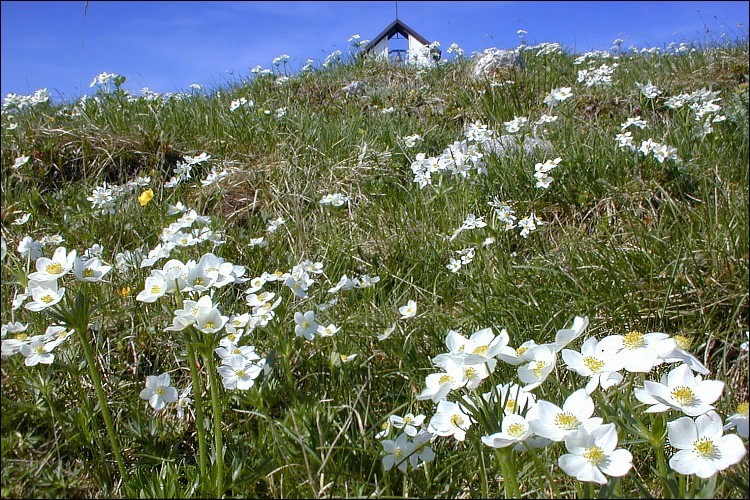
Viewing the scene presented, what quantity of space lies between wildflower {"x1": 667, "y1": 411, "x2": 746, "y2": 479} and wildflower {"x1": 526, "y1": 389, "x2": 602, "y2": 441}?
18 centimetres

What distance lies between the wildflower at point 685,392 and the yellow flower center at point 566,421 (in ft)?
0.71

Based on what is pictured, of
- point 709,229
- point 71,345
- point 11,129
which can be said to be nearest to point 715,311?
point 709,229

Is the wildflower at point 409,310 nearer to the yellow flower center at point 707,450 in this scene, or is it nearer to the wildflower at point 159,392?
the wildflower at point 159,392

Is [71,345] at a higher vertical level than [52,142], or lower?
lower

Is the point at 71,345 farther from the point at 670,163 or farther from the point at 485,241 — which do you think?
the point at 670,163

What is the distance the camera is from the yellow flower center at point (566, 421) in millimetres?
1251

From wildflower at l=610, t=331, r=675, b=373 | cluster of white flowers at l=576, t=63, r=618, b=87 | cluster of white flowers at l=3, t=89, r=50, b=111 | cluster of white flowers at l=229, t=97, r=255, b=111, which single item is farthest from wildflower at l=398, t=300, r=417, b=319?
cluster of white flowers at l=3, t=89, r=50, b=111

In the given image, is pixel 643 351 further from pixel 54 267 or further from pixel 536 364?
pixel 54 267

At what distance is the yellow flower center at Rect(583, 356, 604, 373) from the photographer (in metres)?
1.44

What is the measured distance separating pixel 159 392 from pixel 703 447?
1.52m

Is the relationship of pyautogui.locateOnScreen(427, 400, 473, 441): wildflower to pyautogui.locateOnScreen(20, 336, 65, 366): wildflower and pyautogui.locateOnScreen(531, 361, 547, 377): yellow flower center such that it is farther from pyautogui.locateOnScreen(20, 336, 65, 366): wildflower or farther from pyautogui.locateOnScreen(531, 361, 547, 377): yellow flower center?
pyautogui.locateOnScreen(20, 336, 65, 366): wildflower

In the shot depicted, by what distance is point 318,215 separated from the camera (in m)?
3.62

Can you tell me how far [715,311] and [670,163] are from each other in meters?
1.26

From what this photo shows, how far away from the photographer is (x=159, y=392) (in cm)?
190
